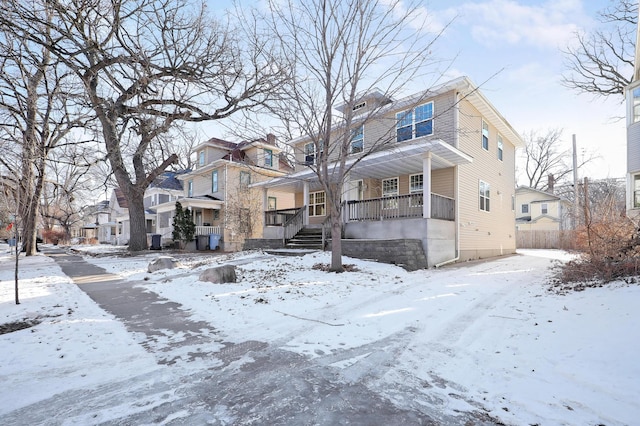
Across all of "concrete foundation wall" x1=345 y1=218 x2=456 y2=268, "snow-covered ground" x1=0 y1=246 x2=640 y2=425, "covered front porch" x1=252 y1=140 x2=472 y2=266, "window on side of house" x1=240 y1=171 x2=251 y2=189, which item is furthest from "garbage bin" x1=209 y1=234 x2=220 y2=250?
→ "snow-covered ground" x1=0 y1=246 x2=640 y2=425

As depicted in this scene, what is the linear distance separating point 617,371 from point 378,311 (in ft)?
9.10

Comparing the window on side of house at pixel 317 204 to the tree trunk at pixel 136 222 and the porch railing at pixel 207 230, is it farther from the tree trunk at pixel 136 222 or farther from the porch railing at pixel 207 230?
the tree trunk at pixel 136 222

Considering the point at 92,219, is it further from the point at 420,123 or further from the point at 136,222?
the point at 420,123

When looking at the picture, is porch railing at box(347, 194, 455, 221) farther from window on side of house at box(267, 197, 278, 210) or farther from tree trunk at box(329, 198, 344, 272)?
window on side of house at box(267, 197, 278, 210)

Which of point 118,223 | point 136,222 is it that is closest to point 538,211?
point 136,222

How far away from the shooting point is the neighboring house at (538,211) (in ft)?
95.2

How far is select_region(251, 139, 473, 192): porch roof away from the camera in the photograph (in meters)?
10.2

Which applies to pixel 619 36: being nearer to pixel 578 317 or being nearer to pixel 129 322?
pixel 578 317

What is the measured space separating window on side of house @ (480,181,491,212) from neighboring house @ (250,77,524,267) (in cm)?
5

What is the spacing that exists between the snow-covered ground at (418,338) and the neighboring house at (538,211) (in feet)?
89.5

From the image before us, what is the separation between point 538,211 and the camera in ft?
98.6

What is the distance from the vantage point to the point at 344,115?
8641 millimetres

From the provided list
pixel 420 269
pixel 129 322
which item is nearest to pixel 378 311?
pixel 129 322

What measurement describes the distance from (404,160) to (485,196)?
236 inches
